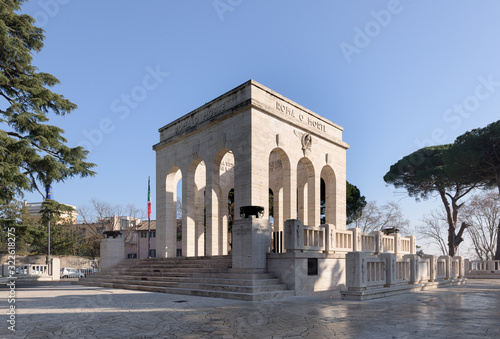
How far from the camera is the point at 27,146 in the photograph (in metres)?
16.9

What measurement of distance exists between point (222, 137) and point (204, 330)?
1276 centimetres

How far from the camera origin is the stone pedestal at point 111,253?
21.6 meters

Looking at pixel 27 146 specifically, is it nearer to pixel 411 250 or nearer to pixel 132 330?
pixel 132 330

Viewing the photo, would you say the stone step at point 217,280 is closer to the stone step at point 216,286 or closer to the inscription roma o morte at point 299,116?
the stone step at point 216,286

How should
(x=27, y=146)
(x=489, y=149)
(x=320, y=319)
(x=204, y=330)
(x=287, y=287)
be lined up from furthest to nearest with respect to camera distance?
(x=489, y=149), (x=27, y=146), (x=287, y=287), (x=320, y=319), (x=204, y=330)

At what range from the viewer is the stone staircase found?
12453 millimetres

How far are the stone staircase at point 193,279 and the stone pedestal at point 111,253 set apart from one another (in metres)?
0.58

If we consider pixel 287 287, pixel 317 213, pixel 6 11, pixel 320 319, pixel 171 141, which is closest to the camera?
pixel 320 319

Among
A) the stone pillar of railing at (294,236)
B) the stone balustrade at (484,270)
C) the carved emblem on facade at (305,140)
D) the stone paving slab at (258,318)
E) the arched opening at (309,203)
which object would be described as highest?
the carved emblem on facade at (305,140)

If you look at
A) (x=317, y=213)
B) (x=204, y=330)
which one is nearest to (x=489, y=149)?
(x=317, y=213)

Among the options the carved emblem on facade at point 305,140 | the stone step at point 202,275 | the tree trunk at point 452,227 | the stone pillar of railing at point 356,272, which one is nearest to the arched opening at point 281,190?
the carved emblem on facade at point 305,140

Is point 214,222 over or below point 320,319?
over

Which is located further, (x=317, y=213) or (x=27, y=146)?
(x=317, y=213)

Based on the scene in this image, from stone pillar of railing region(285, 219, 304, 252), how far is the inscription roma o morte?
726cm
